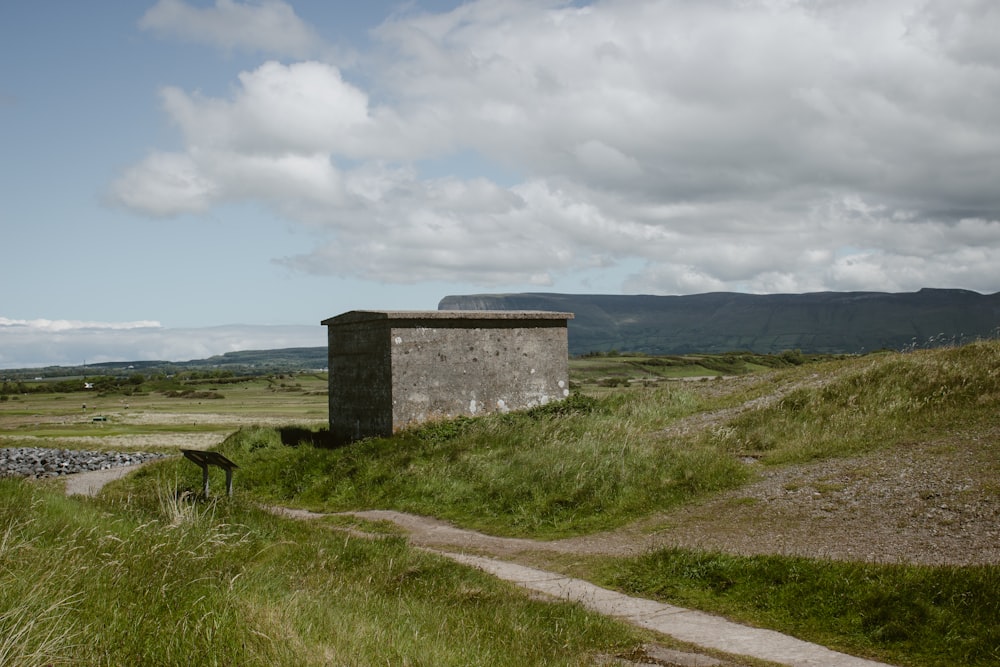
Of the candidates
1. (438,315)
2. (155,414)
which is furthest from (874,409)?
(155,414)

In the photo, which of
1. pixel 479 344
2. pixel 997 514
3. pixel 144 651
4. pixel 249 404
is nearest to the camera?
pixel 144 651

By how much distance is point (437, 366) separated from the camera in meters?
20.6

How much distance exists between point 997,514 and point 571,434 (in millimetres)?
9108

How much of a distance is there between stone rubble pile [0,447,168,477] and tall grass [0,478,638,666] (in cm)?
1992

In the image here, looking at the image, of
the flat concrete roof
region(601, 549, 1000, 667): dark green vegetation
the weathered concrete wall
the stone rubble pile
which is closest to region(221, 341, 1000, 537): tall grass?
the weathered concrete wall

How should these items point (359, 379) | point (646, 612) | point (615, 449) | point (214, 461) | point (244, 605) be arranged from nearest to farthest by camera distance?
point (244, 605), point (646, 612), point (214, 461), point (615, 449), point (359, 379)

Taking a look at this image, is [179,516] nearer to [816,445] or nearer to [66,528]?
[66,528]

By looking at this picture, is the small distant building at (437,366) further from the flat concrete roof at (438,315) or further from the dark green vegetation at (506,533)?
the dark green vegetation at (506,533)

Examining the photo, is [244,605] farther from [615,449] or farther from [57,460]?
[57,460]

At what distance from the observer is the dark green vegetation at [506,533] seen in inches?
224

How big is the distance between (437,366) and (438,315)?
54.5 inches

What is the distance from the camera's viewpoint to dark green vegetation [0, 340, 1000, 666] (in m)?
5.69

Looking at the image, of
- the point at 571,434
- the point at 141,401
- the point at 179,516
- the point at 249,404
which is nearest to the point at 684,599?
the point at 179,516

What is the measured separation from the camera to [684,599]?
8.85m
